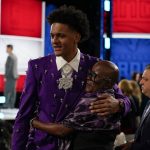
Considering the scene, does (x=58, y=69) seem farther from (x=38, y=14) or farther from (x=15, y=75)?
(x=38, y=14)

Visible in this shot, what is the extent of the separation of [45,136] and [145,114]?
0.50 metres

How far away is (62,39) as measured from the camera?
194cm

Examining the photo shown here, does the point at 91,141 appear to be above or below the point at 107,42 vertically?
below

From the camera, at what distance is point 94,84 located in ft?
5.91

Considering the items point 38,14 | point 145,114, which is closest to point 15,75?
point 38,14

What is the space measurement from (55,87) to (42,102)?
9 cm

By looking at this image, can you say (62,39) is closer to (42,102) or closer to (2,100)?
(42,102)

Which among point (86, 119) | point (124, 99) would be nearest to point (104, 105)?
point (86, 119)

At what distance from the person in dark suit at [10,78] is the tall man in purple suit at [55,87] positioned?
681 centimetres

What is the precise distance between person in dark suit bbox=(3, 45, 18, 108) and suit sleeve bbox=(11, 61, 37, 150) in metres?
6.84

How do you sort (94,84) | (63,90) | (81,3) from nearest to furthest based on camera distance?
(94,84), (63,90), (81,3)

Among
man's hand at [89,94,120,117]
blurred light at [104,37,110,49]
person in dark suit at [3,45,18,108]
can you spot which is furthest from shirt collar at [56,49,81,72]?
person in dark suit at [3,45,18,108]

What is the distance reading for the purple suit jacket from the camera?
6.27 ft

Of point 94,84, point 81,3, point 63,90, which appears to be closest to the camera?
point 94,84
